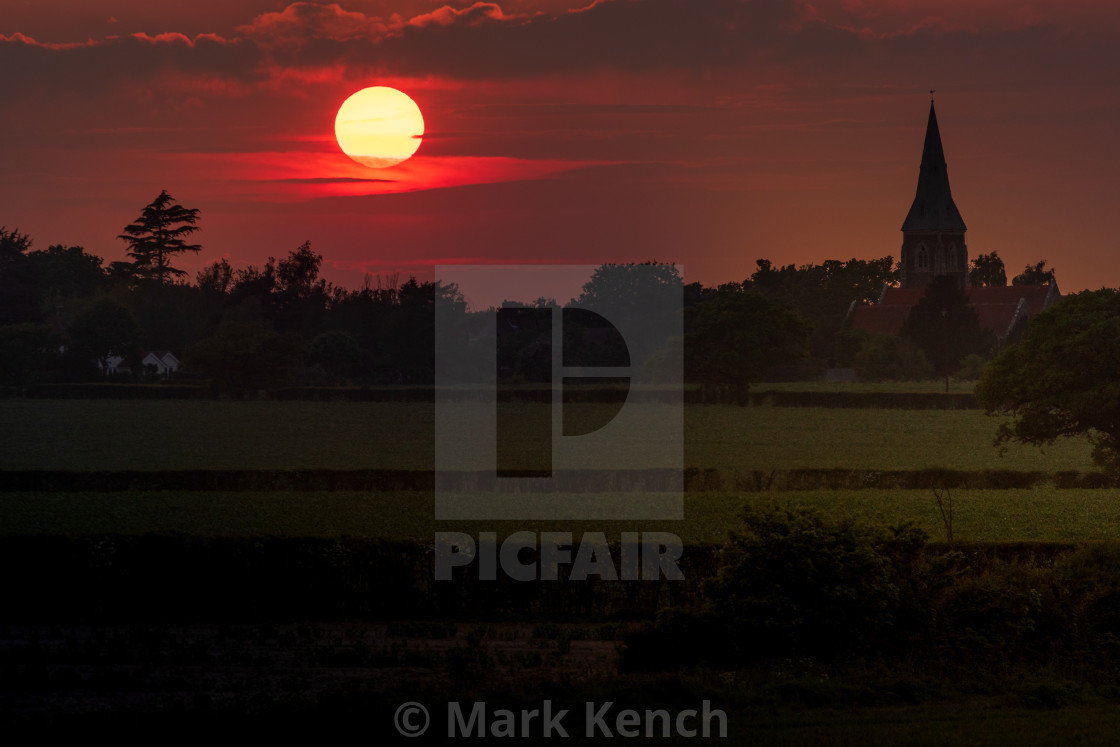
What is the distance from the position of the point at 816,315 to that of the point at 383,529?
4240 inches

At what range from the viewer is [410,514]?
1057 inches

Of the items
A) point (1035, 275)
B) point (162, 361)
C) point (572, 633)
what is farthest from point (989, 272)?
point (572, 633)

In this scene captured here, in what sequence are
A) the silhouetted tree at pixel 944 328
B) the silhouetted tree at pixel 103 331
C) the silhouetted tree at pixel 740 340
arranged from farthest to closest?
the silhouetted tree at pixel 944 328 < the silhouetted tree at pixel 103 331 < the silhouetted tree at pixel 740 340

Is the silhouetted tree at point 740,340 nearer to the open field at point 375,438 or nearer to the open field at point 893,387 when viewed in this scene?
the open field at point 893,387

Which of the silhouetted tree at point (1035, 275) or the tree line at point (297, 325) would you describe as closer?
the tree line at point (297, 325)

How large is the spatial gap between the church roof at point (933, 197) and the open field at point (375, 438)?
86447 mm

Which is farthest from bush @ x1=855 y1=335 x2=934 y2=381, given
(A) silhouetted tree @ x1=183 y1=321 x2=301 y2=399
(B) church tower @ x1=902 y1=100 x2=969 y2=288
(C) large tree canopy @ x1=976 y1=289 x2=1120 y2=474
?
(B) church tower @ x1=902 y1=100 x2=969 y2=288

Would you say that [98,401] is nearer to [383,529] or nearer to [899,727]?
[383,529]

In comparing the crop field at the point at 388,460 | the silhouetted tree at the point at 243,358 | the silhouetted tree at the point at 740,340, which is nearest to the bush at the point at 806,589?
the crop field at the point at 388,460

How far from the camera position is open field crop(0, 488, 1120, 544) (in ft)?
81.3

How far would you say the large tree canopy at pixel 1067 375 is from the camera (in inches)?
1313

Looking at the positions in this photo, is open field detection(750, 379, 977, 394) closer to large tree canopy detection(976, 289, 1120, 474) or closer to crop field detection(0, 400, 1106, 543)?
crop field detection(0, 400, 1106, 543)

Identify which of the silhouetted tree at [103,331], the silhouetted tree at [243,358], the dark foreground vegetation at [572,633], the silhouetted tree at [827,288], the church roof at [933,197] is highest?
the church roof at [933,197]

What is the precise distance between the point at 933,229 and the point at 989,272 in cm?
3262
